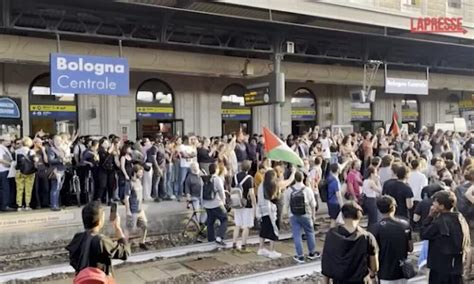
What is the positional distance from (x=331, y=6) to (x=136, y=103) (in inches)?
312

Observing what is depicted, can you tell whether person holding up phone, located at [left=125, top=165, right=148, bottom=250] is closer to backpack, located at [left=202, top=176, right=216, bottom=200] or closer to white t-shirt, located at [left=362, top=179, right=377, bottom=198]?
backpack, located at [left=202, top=176, right=216, bottom=200]

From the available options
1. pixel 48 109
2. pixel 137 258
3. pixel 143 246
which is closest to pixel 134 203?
pixel 143 246

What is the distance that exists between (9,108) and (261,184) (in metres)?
10.3

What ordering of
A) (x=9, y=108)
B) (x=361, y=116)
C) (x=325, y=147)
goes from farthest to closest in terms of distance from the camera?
(x=361, y=116), (x=9, y=108), (x=325, y=147)

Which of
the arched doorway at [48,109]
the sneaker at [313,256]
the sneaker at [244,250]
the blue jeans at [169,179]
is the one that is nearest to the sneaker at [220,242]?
the sneaker at [244,250]

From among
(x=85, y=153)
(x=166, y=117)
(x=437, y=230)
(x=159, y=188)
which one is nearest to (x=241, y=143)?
(x=159, y=188)

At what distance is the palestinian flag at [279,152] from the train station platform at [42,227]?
3314mm

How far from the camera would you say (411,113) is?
27297 mm

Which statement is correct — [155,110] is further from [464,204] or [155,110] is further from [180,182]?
[464,204]

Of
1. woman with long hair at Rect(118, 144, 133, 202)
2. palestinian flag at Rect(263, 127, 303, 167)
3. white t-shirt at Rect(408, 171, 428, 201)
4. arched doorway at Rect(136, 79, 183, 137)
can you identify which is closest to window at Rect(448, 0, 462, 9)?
arched doorway at Rect(136, 79, 183, 137)

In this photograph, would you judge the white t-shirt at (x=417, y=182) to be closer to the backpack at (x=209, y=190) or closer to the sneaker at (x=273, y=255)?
the sneaker at (x=273, y=255)

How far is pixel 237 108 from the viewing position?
21.5 metres

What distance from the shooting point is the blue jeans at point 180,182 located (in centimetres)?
1310

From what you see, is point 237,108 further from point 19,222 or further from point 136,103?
point 19,222
